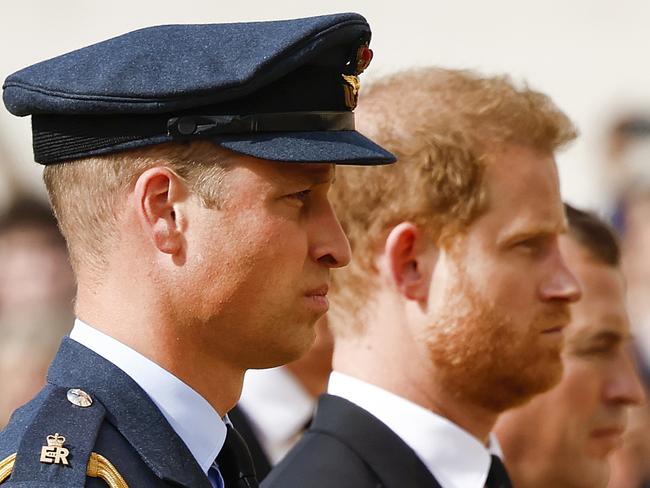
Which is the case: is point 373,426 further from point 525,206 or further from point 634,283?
point 634,283

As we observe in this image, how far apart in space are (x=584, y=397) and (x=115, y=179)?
88.1 inches

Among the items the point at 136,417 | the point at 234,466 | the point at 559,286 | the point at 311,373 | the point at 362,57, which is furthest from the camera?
the point at 311,373

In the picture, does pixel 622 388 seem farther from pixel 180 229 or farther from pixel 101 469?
pixel 101 469

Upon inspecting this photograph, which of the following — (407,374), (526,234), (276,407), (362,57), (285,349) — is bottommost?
(276,407)

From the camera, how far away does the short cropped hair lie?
4574mm

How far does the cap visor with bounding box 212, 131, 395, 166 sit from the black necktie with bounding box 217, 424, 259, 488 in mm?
491

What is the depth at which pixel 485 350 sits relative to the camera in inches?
140

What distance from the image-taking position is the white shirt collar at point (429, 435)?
351 cm

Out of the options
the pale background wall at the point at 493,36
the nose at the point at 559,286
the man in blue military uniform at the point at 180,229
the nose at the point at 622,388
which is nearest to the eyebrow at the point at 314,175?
the man in blue military uniform at the point at 180,229

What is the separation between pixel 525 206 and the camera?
3629 millimetres

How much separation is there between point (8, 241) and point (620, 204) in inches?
144

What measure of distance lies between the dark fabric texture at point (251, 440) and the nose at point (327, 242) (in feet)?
6.90

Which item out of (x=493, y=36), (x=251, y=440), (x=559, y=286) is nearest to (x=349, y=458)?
(x=559, y=286)

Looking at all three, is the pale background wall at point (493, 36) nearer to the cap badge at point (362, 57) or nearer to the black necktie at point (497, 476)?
the black necktie at point (497, 476)
